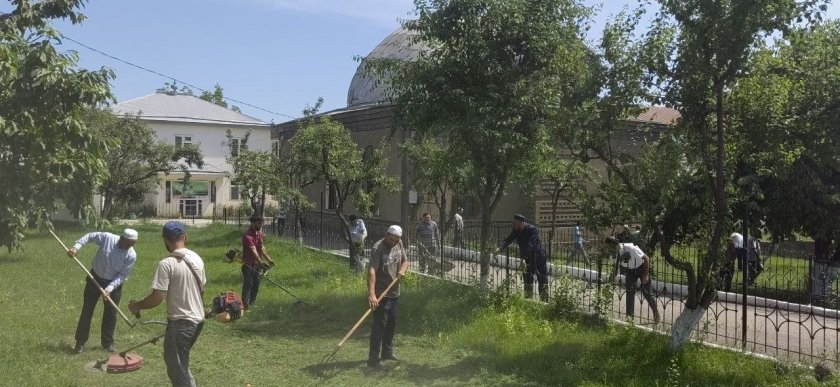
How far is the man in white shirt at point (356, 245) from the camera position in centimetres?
1577

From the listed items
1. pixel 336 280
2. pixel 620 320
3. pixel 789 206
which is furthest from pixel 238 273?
pixel 789 206

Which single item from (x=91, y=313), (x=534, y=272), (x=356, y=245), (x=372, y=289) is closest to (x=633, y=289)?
(x=534, y=272)

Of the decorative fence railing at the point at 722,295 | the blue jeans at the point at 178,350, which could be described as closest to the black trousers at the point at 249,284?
the decorative fence railing at the point at 722,295

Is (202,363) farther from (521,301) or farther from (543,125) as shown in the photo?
(543,125)

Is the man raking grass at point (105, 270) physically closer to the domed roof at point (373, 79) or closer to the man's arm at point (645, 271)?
the man's arm at point (645, 271)

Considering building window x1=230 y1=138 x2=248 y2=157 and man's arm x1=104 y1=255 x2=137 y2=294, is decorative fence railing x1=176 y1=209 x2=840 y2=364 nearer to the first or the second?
man's arm x1=104 y1=255 x2=137 y2=294

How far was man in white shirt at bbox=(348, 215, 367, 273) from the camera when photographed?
1577 cm

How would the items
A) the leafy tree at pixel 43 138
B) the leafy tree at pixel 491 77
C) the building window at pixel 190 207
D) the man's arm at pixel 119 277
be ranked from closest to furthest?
the leafy tree at pixel 43 138
the man's arm at pixel 119 277
the leafy tree at pixel 491 77
the building window at pixel 190 207

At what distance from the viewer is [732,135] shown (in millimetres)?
8094

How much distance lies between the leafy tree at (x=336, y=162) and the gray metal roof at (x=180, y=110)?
30.1 meters

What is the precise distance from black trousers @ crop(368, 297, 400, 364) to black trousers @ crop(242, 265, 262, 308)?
4.17 metres

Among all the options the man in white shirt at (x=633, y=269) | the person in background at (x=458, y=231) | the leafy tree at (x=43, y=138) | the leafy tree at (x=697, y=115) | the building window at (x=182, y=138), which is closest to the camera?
the leafy tree at (x=43, y=138)

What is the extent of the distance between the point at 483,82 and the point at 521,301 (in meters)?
3.38

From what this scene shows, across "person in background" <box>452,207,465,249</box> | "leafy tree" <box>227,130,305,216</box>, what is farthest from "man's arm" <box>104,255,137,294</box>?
"leafy tree" <box>227,130,305,216</box>
